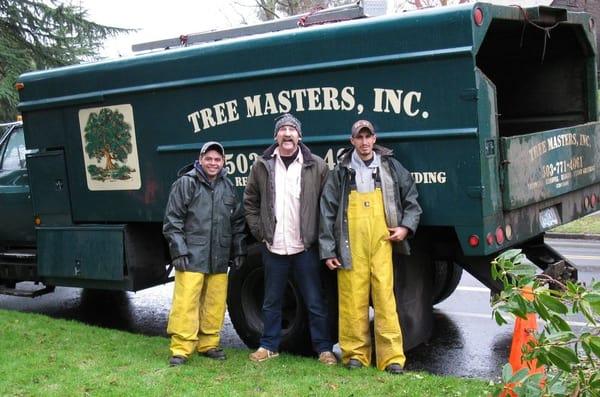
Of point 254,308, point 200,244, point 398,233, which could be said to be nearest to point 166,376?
point 200,244

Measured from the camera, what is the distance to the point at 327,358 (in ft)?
18.0

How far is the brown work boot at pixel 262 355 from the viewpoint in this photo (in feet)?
18.3

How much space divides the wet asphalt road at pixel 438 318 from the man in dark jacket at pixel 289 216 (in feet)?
3.50

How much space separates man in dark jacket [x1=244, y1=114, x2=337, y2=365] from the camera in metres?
5.39

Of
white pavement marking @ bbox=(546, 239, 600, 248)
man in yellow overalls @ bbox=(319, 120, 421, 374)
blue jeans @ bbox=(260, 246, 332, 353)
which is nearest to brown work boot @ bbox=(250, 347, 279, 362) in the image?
blue jeans @ bbox=(260, 246, 332, 353)

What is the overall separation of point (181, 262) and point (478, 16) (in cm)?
275

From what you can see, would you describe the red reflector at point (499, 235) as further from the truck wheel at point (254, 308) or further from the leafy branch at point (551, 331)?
the leafy branch at point (551, 331)

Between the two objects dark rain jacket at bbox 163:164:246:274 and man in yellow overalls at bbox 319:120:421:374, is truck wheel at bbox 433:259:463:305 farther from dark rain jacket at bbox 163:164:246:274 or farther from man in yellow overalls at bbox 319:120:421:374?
dark rain jacket at bbox 163:164:246:274

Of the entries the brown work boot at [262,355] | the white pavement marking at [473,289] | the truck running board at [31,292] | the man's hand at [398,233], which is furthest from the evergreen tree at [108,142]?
the white pavement marking at [473,289]

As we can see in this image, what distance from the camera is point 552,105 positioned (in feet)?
22.7

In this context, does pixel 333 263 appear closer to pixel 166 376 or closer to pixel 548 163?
pixel 166 376

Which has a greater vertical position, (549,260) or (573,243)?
(549,260)

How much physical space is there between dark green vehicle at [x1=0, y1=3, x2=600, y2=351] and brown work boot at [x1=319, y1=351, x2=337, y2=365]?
425 millimetres

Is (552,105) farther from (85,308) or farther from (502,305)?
(85,308)
